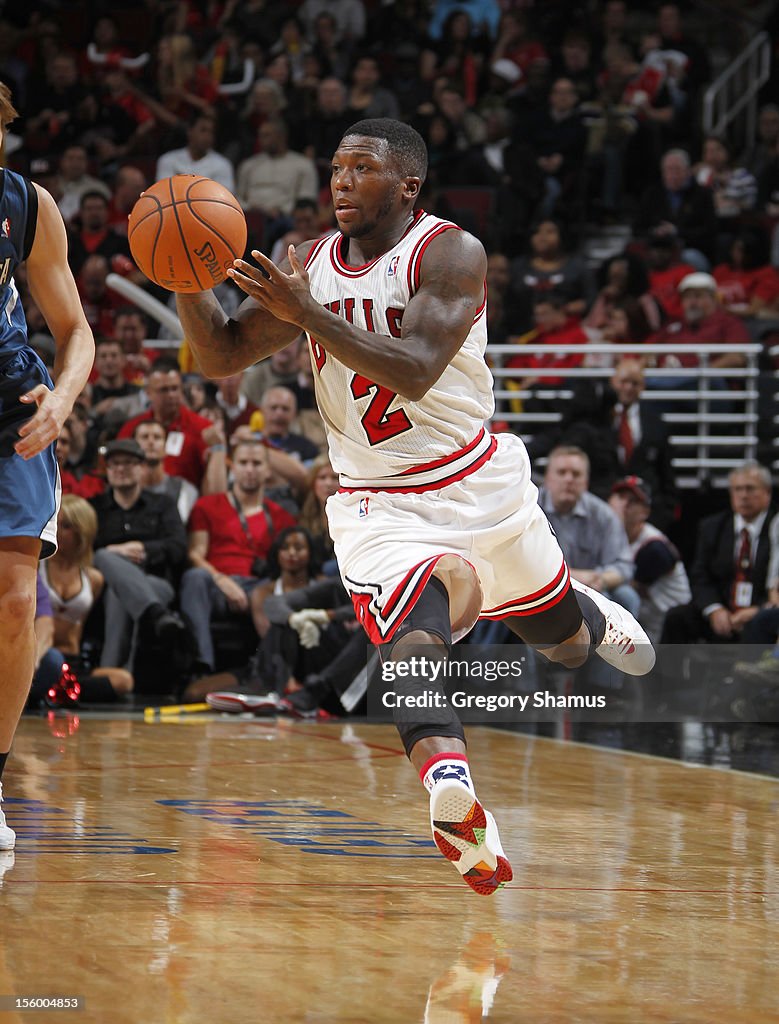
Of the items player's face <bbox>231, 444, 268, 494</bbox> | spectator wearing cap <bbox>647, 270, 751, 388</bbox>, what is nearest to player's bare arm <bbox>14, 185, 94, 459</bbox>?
player's face <bbox>231, 444, 268, 494</bbox>

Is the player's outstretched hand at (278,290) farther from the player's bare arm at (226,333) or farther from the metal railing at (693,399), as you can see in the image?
the metal railing at (693,399)

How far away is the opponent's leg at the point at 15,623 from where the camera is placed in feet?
13.6

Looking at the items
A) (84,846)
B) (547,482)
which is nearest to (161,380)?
(547,482)

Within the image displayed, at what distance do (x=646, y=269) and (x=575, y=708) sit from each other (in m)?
5.38

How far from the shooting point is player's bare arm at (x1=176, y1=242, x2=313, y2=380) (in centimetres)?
429

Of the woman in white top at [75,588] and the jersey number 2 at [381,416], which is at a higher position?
the jersey number 2 at [381,416]

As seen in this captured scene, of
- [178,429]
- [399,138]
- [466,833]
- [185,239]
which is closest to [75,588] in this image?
[178,429]

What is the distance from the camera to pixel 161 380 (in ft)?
31.9

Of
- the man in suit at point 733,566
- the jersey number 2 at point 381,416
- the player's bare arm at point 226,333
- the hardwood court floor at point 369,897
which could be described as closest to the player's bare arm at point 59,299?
the player's bare arm at point 226,333

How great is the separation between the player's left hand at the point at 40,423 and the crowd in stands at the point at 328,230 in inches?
162

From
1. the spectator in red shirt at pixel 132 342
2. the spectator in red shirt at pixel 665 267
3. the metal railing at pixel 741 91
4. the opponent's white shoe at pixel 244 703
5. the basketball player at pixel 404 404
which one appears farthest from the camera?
the metal railing at pixel 741 91

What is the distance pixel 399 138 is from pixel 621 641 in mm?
1945

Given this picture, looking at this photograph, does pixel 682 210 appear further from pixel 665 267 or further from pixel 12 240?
pixel 12 240

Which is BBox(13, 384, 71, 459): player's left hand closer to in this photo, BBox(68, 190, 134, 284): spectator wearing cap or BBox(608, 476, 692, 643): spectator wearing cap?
BBox(608, 476, 692, 643): spectator wearing cap
